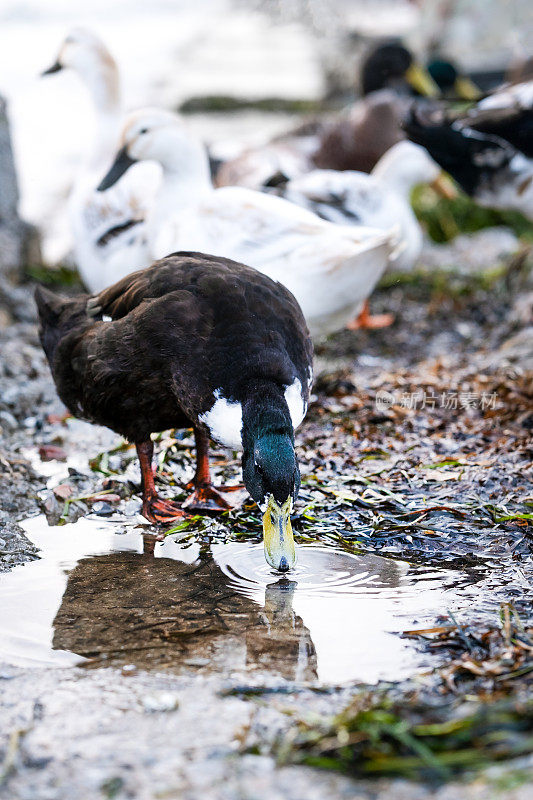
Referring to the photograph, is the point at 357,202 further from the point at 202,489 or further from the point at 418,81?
the point at 418,81

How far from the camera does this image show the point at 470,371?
5.90m

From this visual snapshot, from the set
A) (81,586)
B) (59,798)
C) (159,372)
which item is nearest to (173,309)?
(159,372)

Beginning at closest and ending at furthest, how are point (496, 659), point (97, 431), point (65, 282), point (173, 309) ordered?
1. point (496, 659)
2. point (173, 309)
3. point (97, 431)
4. point (65, 282)

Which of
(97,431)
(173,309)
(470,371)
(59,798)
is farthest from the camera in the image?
(470,371)

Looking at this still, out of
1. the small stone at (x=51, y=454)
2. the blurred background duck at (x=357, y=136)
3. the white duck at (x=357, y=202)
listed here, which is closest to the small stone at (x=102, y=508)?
the small stone at (x=51, y=454)

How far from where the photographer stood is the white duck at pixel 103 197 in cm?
665

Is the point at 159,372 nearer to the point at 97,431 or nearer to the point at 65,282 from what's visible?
the point at 97,431

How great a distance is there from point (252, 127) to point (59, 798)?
12438 mm

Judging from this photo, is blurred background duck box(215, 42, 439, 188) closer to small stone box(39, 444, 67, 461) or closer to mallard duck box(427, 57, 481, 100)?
mallard duck box(427, 57, 481, 100)

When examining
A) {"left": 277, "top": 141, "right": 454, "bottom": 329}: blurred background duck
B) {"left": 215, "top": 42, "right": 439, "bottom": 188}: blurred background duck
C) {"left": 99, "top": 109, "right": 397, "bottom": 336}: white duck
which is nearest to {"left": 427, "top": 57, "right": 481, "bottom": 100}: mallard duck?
{"left": 215, "top": 42, "right": 439, "bottom": 188}: blurred background duck

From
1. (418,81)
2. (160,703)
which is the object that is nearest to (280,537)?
(160,703)

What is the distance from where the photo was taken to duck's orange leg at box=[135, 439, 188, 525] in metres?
4.03

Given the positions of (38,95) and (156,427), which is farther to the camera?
(38,95)

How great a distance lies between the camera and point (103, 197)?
688cm
